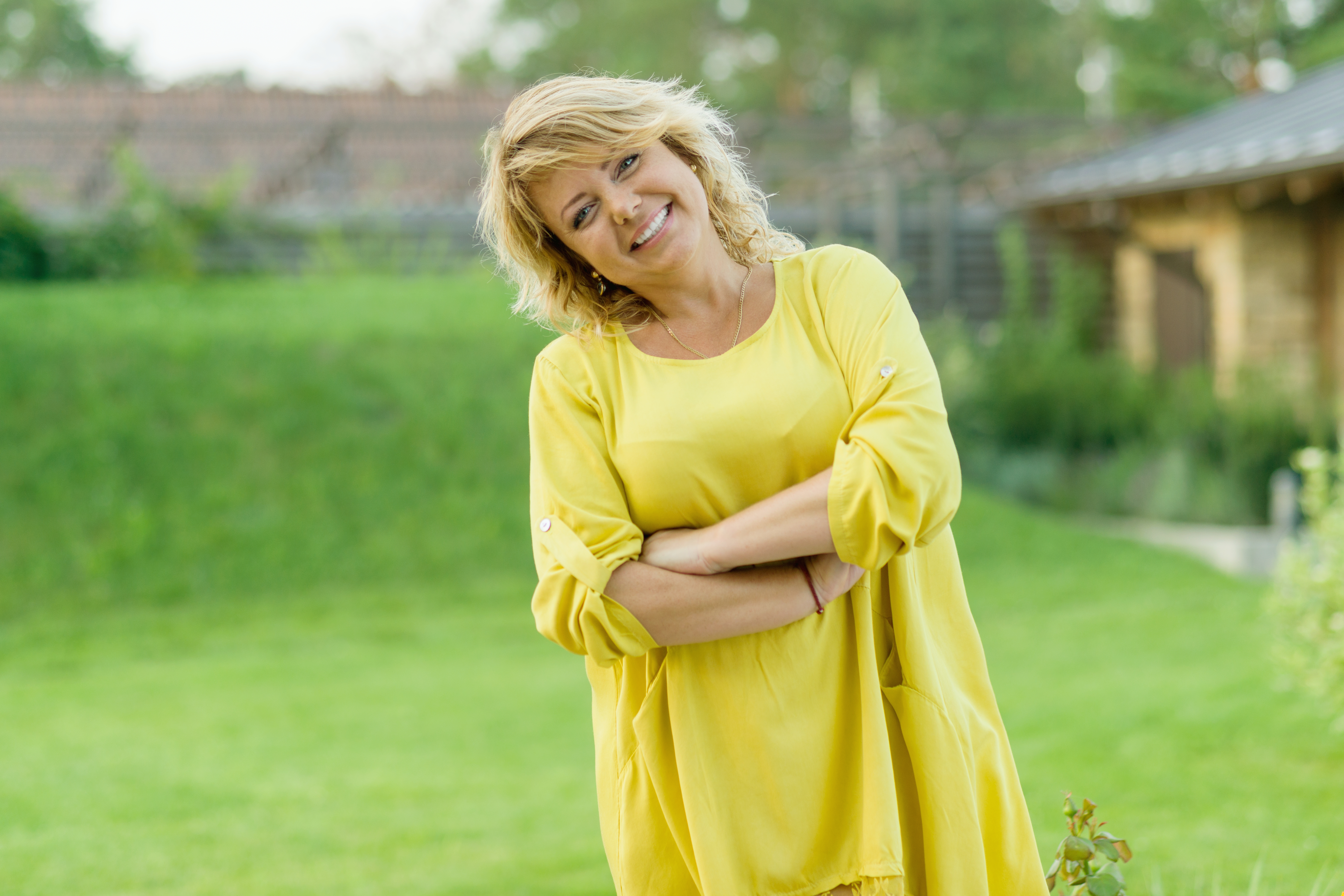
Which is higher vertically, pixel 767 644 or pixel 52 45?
pixel 52 45

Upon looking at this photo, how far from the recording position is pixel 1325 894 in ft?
10.9

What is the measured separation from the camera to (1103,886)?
7.09ft

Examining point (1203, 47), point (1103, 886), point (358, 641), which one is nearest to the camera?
point (1103, 886)

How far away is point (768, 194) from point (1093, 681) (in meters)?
4.45

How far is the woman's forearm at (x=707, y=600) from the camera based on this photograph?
1.85m

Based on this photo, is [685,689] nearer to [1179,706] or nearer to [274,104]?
[1179,706]

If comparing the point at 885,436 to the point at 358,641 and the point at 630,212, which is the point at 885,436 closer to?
the point at 630,212

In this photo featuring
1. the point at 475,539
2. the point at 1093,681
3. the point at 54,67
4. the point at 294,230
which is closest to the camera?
the point at 1093,681

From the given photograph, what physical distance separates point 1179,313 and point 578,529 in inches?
452

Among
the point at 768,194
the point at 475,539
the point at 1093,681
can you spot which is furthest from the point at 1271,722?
the point at 475,539

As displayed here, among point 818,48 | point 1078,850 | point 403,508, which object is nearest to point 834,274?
point 1078,850

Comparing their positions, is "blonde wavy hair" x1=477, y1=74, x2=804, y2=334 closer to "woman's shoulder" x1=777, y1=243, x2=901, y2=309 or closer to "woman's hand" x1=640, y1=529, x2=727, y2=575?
"woman's shoulder" x1=777, y1=243, x2=901, y2=309

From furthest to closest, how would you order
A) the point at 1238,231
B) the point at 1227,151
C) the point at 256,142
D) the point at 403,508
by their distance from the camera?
the point at 256,142, the point at 1238,231, the point at 1227,151, the point at 403,508

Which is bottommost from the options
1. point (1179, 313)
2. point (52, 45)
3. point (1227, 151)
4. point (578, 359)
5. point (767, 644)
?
point (767, 644)
